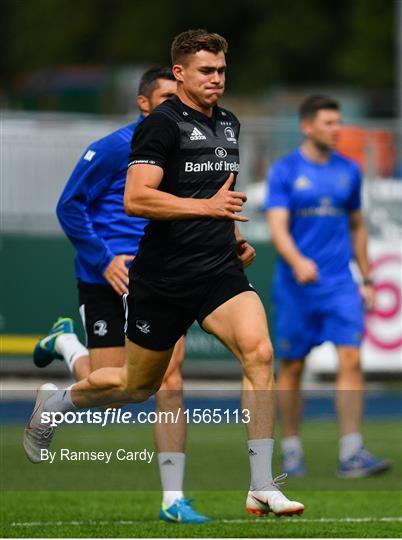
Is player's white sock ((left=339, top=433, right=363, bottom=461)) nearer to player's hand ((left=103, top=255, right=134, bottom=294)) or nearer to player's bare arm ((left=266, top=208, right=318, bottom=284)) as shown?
player's bare arm ((left=266, top=208, right=318, bottom=284))

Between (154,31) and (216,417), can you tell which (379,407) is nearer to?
(216,417)

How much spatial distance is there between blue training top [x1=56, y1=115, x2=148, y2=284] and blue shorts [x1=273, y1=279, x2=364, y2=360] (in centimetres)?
258

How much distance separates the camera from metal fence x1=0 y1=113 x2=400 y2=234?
18500mm

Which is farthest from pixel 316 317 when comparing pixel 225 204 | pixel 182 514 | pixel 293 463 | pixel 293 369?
pixel 225 204

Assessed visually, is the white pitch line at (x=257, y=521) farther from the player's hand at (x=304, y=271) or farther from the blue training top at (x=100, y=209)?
the player's hand at (x=304, y=271)

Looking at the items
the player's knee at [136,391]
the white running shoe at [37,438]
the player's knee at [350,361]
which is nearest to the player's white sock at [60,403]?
the white running shoe at [37,438]

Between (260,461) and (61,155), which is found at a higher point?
(61,155)

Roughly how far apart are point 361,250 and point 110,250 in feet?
9.86

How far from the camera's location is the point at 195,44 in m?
8.90

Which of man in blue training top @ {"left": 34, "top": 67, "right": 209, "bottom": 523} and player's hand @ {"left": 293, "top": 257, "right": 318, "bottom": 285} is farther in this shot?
player's hand @ {"left": 293, "top": 257, "right": 318, "bottom": 285}

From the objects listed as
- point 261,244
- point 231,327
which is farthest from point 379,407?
point 231,327

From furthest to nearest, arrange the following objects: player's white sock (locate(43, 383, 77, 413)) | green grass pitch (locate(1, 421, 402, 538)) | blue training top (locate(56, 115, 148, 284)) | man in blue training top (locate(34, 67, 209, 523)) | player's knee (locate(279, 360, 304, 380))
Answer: player's knee (locate(279, 360, 304, 380)), blue training top (locate(56, 115, 148, 284)), man in blue training top (locate(34, 67, 209, 523)), player's white sock (locate(43, 383, 77, 413)), green grass pitch (locate(1, 421, 402, 538))

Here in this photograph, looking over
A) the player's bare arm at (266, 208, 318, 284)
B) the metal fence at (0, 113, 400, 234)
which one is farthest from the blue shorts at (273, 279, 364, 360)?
the metal fence at (0, 113, 400, 234)

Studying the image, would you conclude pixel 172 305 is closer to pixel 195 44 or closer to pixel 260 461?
pixel 260 461
